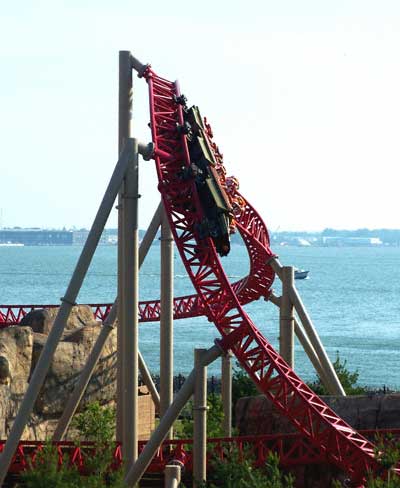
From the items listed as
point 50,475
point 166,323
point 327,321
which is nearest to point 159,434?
point 50,475

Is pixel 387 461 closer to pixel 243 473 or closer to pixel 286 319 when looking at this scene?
pixel 243 473

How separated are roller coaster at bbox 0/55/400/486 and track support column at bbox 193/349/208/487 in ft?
3.58

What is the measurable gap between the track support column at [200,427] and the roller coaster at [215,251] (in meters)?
1.09

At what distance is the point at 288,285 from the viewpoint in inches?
1374

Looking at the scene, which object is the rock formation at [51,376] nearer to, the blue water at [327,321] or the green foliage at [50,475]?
the green foliage at [50,475]

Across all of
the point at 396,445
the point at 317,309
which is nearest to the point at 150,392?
the point at 396,445

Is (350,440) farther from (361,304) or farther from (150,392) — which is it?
(361,304)

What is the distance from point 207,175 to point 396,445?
7683mm

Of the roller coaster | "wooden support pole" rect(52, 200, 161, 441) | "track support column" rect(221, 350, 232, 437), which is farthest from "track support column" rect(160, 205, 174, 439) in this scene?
"track support column" rect(221, 350, 232, 437)

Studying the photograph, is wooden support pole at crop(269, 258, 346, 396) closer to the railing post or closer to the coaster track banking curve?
the coaster track banking curve

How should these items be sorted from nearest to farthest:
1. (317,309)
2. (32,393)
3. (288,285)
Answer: (32,393) → (288,285) → (317,309)

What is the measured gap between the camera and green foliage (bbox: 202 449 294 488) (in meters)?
25.8

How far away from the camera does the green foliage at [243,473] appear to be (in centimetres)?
2584

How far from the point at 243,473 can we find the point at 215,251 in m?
5.57
